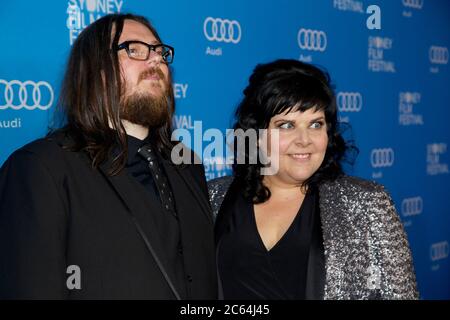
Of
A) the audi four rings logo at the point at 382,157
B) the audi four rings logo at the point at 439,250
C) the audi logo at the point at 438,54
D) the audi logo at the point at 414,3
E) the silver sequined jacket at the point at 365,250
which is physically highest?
the audi logo at the point at 414,3

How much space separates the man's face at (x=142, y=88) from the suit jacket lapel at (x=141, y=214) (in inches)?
8.6

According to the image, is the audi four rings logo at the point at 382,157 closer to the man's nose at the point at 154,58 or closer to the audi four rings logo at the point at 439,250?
the audi four rings logo at the point at 439,250

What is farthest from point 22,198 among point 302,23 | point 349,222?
point 302,23

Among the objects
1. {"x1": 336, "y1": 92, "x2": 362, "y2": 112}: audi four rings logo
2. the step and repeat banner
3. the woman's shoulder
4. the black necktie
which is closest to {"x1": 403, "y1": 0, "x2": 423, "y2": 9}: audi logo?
the step and repeat banner

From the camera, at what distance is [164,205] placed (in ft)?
6.70

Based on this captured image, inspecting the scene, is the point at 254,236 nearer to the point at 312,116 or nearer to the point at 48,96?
the point at 312,116

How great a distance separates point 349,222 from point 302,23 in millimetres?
1777

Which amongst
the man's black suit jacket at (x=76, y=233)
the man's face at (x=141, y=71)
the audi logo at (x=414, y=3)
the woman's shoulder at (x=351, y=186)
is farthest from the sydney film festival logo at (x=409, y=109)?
the man's black suit jacket at (x=76, y=233)

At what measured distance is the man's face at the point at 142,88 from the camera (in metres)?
2.05

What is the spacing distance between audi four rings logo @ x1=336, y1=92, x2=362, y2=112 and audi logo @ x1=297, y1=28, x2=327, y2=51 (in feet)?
1.17

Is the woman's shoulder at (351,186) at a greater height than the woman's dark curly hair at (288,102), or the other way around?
the woman's dark curly hair at (288,102)

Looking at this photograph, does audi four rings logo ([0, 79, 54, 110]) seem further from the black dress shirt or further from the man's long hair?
the black dress shirt

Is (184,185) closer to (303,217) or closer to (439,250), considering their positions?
(303,217)

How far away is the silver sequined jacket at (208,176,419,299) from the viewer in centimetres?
225
